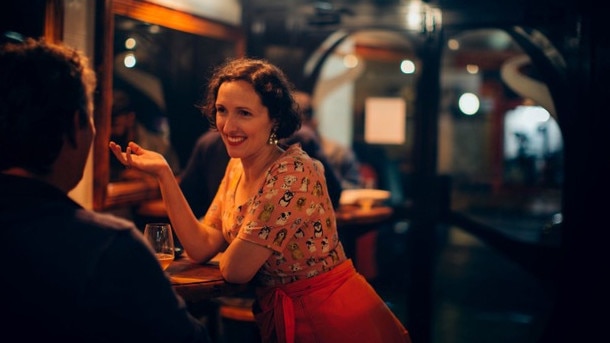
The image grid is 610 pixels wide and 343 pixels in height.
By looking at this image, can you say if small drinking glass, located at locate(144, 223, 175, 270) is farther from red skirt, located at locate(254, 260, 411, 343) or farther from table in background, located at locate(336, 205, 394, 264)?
table in background, located at locate(336, 205, 394, 264)

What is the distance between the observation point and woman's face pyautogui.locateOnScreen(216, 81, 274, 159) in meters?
2.59

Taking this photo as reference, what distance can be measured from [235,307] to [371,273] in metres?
2.67

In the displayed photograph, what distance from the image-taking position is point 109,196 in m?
4.60

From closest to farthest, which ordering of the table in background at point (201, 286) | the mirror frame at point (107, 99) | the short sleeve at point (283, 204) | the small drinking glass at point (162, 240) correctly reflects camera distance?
1. the short sleeve at point (283, 204)
2. the table in background at point (201, 286)
3. the small drinking glass at point (162, 240)
4. the mirror frame at point (107, 99)

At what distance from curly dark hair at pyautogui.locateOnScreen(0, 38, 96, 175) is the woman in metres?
0.92

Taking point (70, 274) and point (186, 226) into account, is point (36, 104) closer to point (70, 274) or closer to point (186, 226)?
point (70, 274)

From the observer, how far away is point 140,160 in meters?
2.52

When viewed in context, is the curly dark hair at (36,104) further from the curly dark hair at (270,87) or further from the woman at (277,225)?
the curly dark hair at (270,87)

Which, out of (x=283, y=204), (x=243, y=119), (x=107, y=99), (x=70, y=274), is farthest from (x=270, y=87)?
(x=107, y=99)

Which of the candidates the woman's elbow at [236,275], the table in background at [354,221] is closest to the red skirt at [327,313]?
the woman's elbow at [236,275]

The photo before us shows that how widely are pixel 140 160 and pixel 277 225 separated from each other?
22.2 inches

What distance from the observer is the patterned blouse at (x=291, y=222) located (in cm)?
243

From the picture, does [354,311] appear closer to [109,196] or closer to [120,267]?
[120,267]

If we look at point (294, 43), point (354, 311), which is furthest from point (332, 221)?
point (294, 43)
